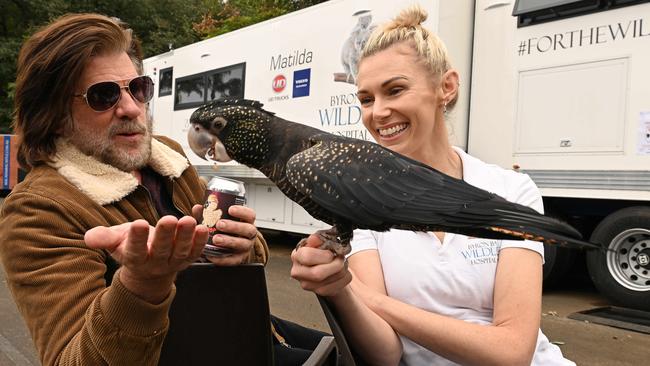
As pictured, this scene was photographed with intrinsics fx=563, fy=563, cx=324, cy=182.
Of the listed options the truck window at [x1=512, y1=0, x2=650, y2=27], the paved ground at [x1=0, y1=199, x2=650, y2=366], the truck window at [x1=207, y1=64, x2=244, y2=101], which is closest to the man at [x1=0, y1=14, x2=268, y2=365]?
the paved ground at [x1=0, y1=199, x2=650, y2=366]

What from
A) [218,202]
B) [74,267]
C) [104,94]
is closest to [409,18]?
[218,202]

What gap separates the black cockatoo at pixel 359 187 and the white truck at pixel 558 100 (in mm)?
3173

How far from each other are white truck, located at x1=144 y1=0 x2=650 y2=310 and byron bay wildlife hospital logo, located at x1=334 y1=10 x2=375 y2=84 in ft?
0.07

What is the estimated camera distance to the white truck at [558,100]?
5.45 m

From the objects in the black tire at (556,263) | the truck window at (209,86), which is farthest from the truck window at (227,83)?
the black tire at (556,263)

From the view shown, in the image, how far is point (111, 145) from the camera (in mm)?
1883

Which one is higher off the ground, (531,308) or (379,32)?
(379,32)

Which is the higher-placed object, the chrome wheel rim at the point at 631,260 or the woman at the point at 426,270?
the woman at the point at 426,270

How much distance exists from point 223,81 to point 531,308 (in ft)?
30.4

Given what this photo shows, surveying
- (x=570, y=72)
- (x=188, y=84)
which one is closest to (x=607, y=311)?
(x=570, y=72)

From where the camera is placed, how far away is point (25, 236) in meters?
1.47

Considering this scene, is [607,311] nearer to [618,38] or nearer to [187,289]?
[618,38]

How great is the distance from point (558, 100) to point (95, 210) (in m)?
5.32

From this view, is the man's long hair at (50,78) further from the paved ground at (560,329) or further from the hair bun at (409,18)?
the paved ground at (560,329)
